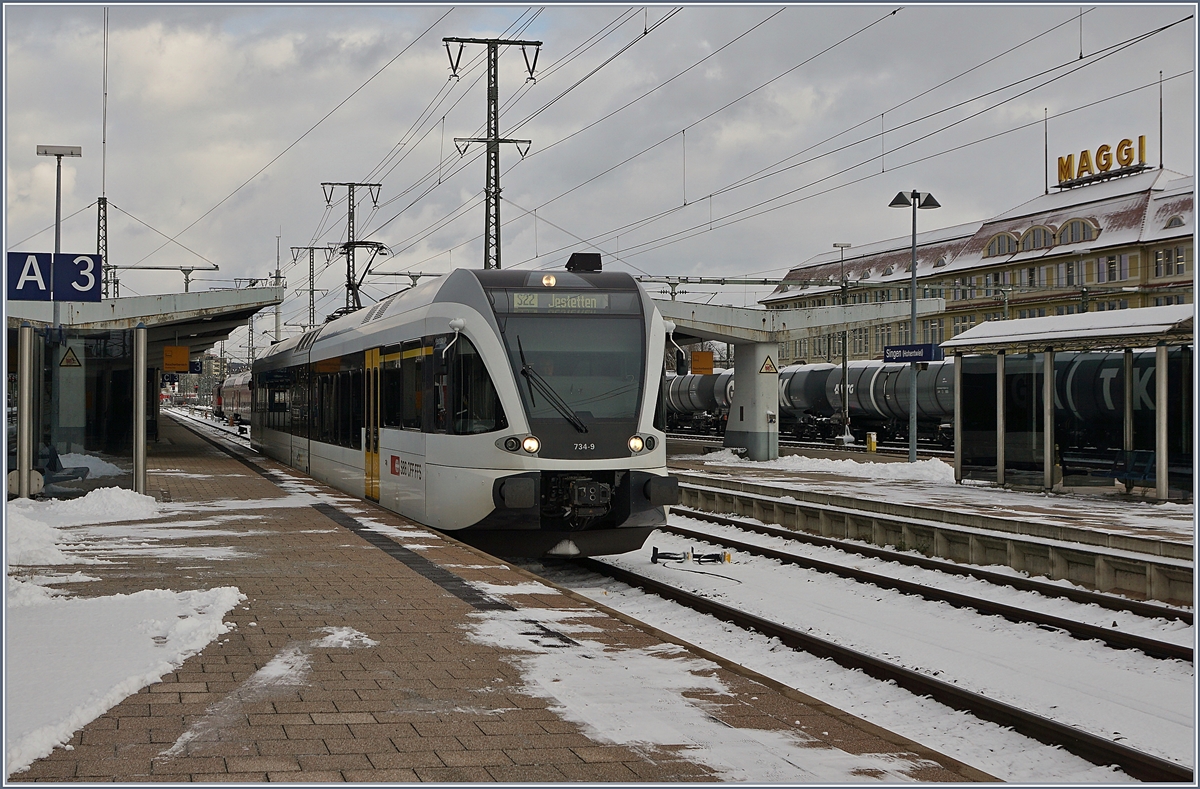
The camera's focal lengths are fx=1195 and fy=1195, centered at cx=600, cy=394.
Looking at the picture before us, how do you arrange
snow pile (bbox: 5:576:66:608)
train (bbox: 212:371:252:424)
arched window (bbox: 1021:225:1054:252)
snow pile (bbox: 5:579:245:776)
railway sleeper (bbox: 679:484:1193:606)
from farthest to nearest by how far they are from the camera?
arched window (bbox: 1021:225:1054:252) → train (bbox: 212:371:252:424) → railway sleeper (bbox: 679:484:1193:606) → snow pile (bbox: 5:576:66:608) → snow pile (bbox: 5:579:245:776)

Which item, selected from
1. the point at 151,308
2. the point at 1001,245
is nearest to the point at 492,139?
the point at 151,308

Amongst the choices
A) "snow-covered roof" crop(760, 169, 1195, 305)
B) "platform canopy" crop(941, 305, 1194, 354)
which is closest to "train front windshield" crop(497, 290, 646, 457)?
"platform canopy" crop(941, 305, 1194, 354)

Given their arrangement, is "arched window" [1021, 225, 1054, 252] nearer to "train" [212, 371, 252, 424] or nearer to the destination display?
"train" [212, 371, 252, 424]

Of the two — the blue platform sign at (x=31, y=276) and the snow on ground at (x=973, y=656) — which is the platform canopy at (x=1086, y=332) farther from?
the blue platform sign at (x=31, y=276)

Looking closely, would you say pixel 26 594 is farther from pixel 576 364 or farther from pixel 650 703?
pixel 576 364

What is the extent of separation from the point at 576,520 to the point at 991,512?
29.2 ft

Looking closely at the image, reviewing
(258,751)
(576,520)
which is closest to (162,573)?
(576,520)

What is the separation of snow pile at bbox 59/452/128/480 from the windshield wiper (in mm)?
7771

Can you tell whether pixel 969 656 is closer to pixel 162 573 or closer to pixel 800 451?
pixel 162 573

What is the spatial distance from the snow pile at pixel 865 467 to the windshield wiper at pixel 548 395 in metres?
15.5

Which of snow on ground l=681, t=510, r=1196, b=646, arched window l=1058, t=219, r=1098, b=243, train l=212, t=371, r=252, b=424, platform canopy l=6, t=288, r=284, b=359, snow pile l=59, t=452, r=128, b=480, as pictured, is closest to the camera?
snow on ground l=681, t=510, r=1196, b=646

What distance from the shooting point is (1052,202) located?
234 ft

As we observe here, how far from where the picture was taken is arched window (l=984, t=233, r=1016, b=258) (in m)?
72.8

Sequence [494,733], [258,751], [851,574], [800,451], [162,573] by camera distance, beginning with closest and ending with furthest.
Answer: [258,751]
[494,733]
[162,573]
[851,574]
[800,451]
